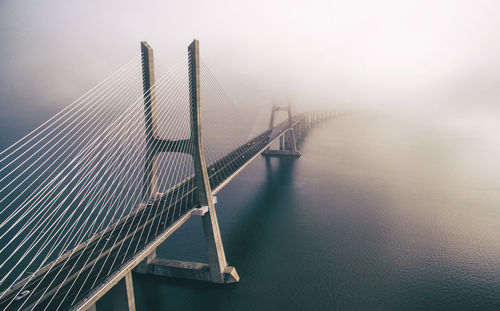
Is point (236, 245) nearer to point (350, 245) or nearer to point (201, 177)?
point (201, 177)

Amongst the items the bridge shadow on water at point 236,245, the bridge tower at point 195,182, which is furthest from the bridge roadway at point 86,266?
the bridge shadow on water at point 236,245

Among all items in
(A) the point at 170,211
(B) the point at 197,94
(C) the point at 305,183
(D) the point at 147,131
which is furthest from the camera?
(C) the point at 305,183

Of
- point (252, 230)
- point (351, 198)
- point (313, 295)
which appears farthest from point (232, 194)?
point (313, 295)

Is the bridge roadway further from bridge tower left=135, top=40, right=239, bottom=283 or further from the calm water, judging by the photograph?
the calm water

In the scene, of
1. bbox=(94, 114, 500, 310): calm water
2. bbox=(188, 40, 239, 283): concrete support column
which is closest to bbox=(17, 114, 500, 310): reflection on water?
bbox=(94, 114, 500, 310): calm water

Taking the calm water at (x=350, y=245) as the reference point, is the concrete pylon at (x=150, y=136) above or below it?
above

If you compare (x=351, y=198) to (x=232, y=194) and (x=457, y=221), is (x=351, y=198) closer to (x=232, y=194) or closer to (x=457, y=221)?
(x=457, y=221)

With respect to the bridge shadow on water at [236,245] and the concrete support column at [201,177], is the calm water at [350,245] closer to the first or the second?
the bridge shadow on water at [236,245]
